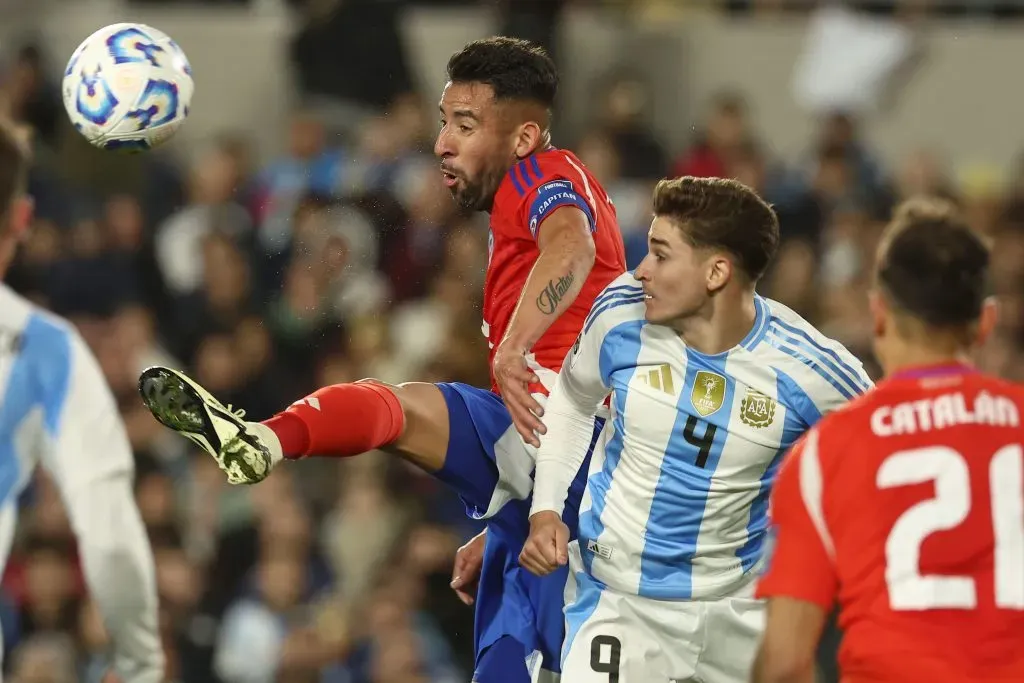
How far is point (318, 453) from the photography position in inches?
193

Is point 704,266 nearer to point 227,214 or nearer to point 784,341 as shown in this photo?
point 784,341

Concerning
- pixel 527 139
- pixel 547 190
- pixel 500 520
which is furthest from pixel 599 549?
pixel 527 139

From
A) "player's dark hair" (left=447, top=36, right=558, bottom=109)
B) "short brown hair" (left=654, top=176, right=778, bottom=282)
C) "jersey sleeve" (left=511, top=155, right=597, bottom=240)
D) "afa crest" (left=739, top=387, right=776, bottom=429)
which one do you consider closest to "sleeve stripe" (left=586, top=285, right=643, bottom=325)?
"short brown hair" (left=654, top=176, right=778, bottom=282)

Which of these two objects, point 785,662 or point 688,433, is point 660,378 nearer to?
point 688,433

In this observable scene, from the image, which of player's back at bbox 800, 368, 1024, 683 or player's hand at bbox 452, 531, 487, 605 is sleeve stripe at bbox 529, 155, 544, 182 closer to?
player's hand at bbox 452, 531, 487, 605

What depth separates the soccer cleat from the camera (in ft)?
15.3

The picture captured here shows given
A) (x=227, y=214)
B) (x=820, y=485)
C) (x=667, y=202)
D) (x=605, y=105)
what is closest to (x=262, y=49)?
(x=227, y=214)

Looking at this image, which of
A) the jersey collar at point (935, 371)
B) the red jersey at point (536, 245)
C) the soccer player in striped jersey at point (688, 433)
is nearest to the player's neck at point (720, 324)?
the soccer player in striped jersey at point (688, 433)

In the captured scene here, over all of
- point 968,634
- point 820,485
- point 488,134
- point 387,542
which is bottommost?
point 387,542

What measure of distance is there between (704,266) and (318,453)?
1256 millimetres

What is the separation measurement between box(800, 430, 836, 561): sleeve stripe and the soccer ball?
2.96 meters

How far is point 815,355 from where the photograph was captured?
15.7 feet

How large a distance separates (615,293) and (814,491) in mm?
1545

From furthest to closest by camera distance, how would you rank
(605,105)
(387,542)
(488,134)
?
(605,105) < (387,542) < (488,134)
